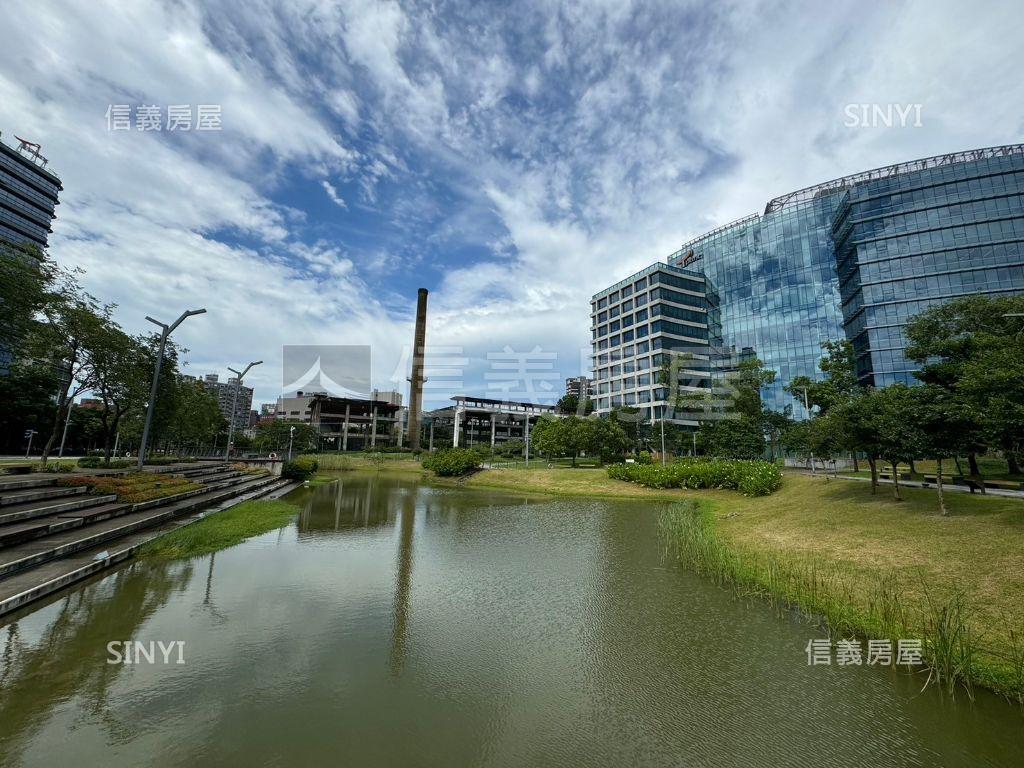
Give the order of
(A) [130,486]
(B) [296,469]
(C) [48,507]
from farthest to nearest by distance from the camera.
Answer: (B) [296,469] < (A) [130,486] < (C) [48,507]

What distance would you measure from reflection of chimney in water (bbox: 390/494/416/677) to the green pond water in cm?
8

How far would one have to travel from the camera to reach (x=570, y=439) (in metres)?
55.8

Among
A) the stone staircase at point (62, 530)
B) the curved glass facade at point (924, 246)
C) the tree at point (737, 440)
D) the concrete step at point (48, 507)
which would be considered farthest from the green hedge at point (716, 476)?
the curved glass facade at point (924, 246)

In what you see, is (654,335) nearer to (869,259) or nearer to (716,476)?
(869,259)

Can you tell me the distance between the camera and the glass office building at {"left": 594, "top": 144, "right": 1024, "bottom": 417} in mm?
62562

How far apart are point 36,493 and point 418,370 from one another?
70.4 m

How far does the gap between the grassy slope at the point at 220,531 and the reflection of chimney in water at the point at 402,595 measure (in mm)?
6196

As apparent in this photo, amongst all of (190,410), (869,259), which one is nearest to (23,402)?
(190,410)

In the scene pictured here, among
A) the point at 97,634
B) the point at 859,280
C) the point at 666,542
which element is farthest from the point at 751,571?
the point at 859,280

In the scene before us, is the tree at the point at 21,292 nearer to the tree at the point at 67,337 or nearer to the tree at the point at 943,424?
the tree at the point at 67,337

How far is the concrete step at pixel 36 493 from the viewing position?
50.5 ft

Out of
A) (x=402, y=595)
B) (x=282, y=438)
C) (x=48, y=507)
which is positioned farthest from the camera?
(x=282, y=438)

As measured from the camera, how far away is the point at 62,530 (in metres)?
14.4

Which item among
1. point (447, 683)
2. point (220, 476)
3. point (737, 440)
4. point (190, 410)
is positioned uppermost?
point (190, 410)
